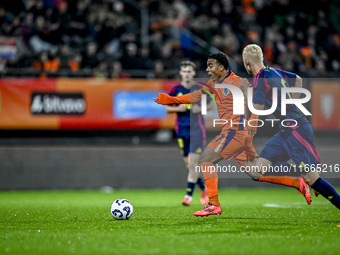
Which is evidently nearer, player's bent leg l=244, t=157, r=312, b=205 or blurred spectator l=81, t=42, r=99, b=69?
player's bent leg l=244, t=157, r=312, b=205

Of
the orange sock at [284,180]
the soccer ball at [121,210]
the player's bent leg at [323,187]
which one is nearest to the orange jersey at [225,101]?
the orange sock at [284,180]

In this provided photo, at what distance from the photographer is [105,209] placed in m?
9.04

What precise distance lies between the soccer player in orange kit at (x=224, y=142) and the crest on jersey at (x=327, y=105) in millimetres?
7873

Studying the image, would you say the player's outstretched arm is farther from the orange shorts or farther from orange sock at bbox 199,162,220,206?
orange sock at bbox 199,162,220,206

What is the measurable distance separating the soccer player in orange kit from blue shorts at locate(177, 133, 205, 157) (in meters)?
2.77

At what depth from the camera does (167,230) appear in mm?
6395

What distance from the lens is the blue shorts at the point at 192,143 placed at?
1030 cm

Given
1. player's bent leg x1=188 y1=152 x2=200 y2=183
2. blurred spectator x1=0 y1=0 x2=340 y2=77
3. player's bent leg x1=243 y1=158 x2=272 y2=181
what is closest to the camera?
player's bent leg x1=243 y1=158 x2=272 y2=181

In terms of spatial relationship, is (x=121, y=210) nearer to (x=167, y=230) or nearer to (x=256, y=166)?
(x=167, y=230)

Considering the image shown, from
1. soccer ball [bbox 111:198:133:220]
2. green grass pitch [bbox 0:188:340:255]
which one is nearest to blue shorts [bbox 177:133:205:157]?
green grass pitch [bbox 0:188:340:255]

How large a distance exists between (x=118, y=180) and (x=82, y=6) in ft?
16.5

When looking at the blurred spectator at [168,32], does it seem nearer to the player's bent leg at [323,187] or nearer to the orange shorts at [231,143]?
the orange shorts at [231,143]

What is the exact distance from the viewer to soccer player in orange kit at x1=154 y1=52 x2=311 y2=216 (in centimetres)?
739

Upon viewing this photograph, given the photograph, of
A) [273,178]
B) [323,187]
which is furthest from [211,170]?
[323,187]
